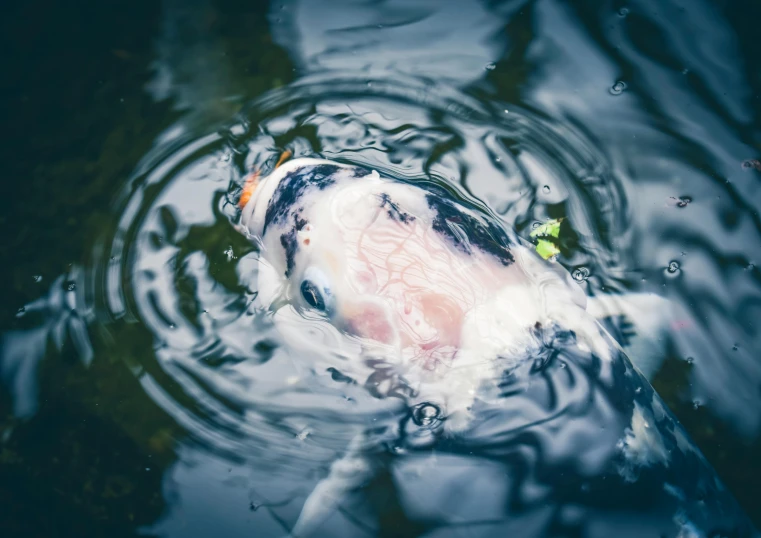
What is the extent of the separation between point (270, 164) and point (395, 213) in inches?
54.0

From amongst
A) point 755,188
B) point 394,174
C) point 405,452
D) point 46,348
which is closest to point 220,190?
point 394,174

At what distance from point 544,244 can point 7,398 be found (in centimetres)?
325

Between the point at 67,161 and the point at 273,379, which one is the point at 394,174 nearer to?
the point at 273,379

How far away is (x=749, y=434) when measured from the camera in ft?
9.98

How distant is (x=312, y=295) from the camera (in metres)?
2.47

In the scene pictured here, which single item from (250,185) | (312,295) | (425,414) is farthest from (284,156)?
(425,414)

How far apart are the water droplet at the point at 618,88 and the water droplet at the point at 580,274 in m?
1.34

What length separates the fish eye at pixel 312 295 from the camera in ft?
7.97

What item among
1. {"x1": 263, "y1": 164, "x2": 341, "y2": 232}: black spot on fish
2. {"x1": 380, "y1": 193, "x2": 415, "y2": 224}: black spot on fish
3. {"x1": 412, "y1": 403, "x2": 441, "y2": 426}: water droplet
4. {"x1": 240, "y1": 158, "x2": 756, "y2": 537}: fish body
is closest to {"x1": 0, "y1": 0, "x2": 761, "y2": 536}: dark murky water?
{"x1": 412, "y1": 403, "x2": 441, "y2": 426}: water droplet

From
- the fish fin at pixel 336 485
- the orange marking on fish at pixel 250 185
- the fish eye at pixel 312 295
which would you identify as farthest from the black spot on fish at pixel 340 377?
the orange marking on fish at pixel 250 185

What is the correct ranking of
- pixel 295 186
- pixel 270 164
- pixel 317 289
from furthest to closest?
pixel 270 164 < pixel 295 186 < pixel 317 289

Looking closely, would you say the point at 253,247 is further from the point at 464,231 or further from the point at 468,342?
the point at 468,342

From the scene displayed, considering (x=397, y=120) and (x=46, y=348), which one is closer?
(x=46, y=348)

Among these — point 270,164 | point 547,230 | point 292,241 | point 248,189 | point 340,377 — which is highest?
point 270,164
